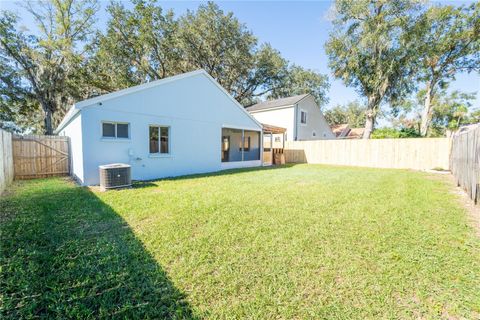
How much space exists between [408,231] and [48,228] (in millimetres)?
6139

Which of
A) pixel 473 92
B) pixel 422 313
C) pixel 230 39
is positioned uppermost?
pixel 230 39

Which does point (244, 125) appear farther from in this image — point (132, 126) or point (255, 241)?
point (255, 241)

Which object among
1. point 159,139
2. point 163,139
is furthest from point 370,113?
point 159,139

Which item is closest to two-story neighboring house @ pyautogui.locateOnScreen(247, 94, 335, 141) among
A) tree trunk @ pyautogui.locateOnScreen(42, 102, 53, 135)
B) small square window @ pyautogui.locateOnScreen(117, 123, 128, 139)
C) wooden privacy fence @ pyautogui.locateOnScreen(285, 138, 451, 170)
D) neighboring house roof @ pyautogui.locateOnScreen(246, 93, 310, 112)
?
neighboring house roof @ pyautogui.locateOnScreen(246, 93, 310, 112)

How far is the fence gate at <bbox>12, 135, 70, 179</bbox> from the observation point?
9008 millimetres

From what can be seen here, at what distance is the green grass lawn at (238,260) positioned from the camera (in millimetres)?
2039

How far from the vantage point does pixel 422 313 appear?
1.98m

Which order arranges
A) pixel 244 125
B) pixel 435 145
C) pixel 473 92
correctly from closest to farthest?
pixel 435 145, pixel 244 125, pixel 473 92

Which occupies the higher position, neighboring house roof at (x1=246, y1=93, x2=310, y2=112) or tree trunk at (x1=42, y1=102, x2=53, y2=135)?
neighboring house roof at (x1=246, y1=93, x2=310, y2=112)

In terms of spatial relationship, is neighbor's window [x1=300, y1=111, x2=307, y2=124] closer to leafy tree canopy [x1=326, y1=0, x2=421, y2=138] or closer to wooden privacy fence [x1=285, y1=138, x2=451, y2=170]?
wooden privacy fence [x1=285, y1=138, x2=451, y2=170]

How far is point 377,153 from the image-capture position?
45.2 feet

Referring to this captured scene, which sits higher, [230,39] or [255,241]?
[230,39]

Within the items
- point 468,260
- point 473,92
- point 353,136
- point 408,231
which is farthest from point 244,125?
point 473,92

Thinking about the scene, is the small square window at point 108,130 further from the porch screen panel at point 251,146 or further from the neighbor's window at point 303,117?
the neighbor's window at point 303,117
